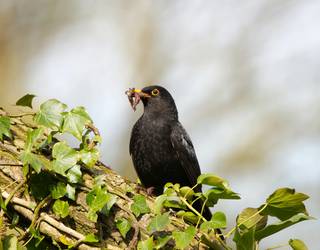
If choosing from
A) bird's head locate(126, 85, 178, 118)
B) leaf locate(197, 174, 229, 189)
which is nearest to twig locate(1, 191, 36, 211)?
leaf locate(197, 174, 229, 189)

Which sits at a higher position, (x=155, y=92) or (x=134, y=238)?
(x=155, y=92)

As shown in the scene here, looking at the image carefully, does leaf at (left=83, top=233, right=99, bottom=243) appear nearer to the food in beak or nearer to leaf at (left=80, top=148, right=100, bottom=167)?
leaf at (left=80, top=148, right=100, bottom=167)

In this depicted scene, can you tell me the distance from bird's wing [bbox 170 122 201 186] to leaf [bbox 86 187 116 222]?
2166 millimetres

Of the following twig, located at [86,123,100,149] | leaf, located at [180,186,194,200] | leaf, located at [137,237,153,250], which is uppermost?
twig, located at [86,123,100,149]

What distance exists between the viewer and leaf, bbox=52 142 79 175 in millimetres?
3228

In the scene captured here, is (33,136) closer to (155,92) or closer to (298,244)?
(298,244)

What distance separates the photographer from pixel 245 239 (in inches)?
122

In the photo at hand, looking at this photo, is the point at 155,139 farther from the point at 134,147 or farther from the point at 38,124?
the point at 38,124

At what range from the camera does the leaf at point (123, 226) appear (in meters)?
3.21

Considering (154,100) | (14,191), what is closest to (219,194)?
(14,191)

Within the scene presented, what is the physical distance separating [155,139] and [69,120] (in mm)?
2058

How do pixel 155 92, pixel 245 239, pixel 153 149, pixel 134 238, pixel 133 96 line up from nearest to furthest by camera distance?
1. pixel 245 239
2. pixel 134 238
3. pixel 153 149
4. pixel 133 96
5. pixel 155 92

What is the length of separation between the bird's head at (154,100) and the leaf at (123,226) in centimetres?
249

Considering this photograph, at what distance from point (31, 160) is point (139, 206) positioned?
0.62 m
